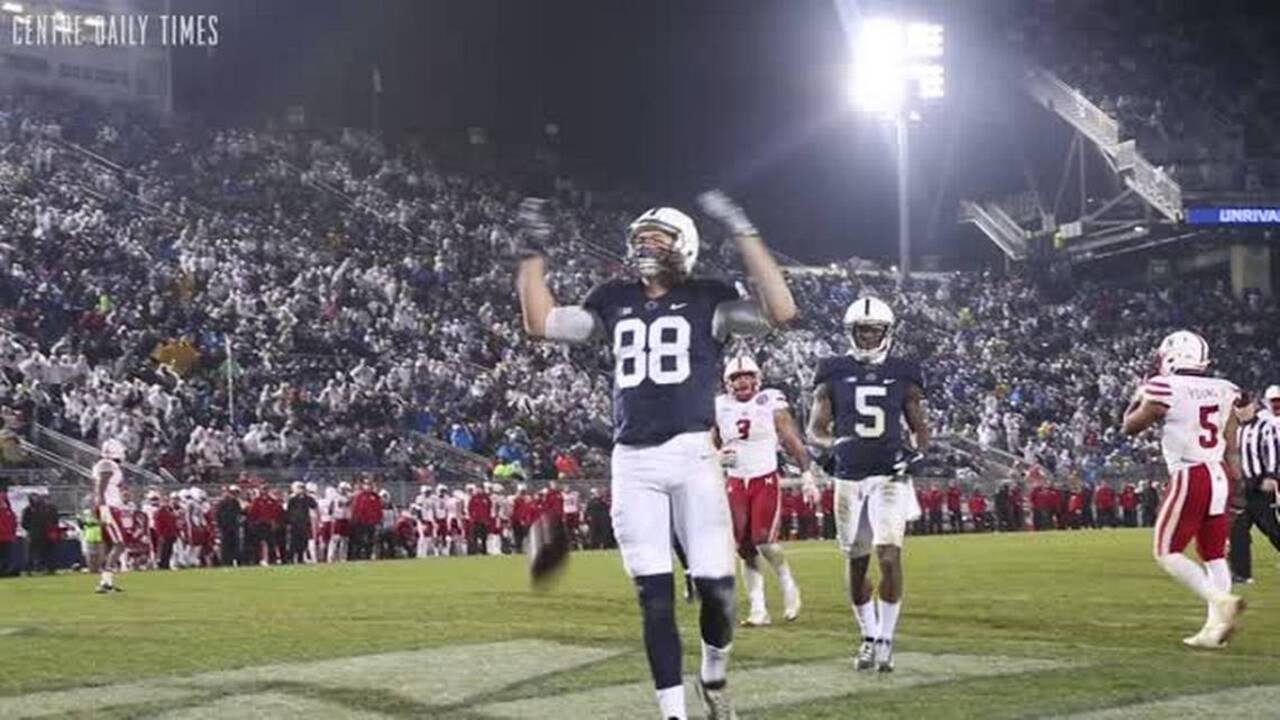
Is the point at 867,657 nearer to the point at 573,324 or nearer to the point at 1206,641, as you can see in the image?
the point at 1206,641

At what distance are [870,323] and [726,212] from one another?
3.61m

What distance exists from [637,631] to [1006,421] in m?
32.9

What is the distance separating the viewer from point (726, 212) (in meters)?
7.48

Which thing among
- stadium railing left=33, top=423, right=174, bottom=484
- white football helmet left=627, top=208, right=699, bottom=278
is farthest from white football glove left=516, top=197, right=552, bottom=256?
stadium railing left=33, top=423, right=174, bottom=484

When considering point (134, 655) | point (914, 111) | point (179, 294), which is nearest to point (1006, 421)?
point (914, 111)

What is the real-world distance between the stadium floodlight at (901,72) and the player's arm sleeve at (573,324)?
139ft

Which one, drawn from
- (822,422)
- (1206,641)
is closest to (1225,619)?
(1206,641)

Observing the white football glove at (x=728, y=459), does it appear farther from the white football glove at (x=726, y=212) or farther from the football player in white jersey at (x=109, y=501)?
the football player in white jersey at (x=109, y=501)

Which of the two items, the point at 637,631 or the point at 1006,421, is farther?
the point at 1006,421

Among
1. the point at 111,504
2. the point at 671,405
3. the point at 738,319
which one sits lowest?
the point at 111,504

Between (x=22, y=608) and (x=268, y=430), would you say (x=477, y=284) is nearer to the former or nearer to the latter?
(x=268, y=430)

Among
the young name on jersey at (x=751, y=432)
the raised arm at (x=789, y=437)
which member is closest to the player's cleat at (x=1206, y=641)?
the raised arm at (x=789, y=437)

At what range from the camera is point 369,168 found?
46188 mm

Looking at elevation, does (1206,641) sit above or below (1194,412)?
below
